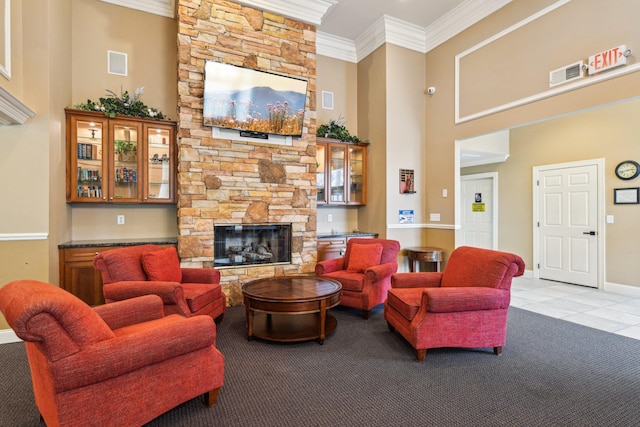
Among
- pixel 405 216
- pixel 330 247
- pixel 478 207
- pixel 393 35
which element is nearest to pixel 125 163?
pixel 330 247

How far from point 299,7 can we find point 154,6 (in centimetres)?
202

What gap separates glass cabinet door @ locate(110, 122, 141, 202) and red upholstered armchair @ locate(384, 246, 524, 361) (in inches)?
141

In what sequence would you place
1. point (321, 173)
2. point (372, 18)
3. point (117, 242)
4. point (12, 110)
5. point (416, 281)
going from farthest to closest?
point (321, 173), point (372, 18), point (117, 242), point (416, 281), point (12, 110)

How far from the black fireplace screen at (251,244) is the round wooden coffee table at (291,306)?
40.3 inches

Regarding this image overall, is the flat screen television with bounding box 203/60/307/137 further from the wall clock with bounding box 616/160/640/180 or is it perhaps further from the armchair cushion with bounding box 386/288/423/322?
the wall clock with bounding box 616/160/640/180

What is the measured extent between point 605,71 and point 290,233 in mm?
4044

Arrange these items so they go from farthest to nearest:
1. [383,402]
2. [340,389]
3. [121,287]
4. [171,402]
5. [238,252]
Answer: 1. [238,252]
2. [121,287]
3. [340,389]
4. [383,402]
5. [171,402]

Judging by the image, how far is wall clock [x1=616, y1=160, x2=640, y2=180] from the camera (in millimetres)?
4836

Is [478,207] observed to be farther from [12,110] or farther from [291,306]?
[12,110]

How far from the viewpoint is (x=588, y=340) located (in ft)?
10.4

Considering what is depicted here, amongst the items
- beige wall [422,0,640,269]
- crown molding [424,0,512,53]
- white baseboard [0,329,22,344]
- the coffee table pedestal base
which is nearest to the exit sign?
beige wall [422,0,640,269]

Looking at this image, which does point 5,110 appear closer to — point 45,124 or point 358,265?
point 45,124

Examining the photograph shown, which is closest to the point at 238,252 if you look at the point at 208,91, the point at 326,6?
the point at 208,91

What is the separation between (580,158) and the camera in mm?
5523
